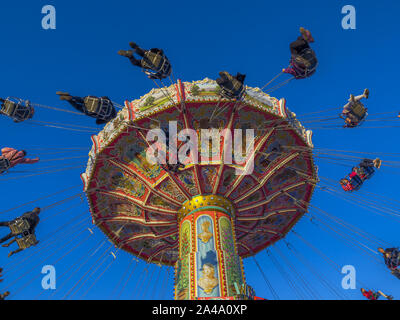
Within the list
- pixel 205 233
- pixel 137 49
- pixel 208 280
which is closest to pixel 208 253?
pixel 205 233

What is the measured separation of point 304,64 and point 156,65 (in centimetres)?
485

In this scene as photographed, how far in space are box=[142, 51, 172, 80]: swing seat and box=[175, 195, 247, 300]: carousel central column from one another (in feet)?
18.9

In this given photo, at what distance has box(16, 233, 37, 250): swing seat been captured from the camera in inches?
467

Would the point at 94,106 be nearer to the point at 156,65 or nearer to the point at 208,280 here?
the point at 156,65

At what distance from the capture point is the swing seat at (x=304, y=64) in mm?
10734

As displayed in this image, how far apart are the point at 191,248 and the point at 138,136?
497cm

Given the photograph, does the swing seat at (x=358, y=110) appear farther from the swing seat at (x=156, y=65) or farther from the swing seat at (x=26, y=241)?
the swing seat at (x=26, y=241)

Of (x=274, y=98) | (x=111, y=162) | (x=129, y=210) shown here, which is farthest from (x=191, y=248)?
(x=274, y=98)

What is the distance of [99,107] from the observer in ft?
35.8

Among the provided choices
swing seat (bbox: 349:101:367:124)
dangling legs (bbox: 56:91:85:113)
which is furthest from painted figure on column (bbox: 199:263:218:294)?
swing seat (bbox: 349:101:367:124)

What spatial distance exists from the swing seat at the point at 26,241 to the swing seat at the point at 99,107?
16.8 ft

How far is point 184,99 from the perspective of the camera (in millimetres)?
12594

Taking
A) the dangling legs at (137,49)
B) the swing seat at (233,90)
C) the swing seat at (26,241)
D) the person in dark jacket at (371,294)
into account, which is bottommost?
the person in dark jacket at (371,294)

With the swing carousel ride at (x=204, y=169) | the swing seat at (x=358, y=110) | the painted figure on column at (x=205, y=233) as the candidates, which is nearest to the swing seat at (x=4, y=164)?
the swing carousel ride at (x=204, y=169)
